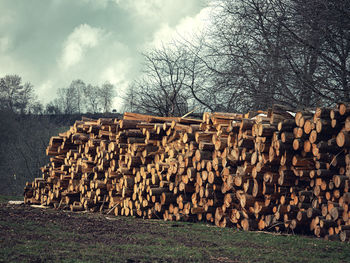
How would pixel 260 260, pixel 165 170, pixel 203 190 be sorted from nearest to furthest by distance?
1. pixel 260 260
2. pixel 203 190
3. pixel 165 170

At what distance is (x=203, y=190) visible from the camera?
961 centimetres

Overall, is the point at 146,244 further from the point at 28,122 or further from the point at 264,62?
the point at 28,122

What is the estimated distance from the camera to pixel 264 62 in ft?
50.6

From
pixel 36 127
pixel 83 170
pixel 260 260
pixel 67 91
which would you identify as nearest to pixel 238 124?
pixel 260 260

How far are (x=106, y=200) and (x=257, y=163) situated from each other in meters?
5.15

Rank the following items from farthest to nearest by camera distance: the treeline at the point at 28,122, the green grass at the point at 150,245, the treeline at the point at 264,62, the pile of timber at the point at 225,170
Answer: the treeline at the point at 28,122 → the treeline at the point at 264,62 → the pile of timber at the point at 225,170 → the green grass at the point at 150,245

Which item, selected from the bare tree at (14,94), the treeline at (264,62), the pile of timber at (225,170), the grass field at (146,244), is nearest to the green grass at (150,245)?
the grass field at (146,244)

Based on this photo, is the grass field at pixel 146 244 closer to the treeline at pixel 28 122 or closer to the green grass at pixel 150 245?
the green grass at pixel 150 245

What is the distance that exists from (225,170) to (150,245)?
293 cm

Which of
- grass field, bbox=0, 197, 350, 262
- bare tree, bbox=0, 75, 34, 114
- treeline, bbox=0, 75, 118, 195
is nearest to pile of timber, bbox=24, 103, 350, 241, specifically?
grass field, bbox=0, 197, 350, 262

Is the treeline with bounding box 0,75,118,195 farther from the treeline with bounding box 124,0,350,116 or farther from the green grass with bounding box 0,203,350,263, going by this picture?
the green grass with bounding box 0,203,350,263

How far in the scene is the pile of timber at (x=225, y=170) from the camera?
7.64m

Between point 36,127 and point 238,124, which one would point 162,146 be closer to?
point 238,124

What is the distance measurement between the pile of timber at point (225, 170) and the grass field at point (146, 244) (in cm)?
54
